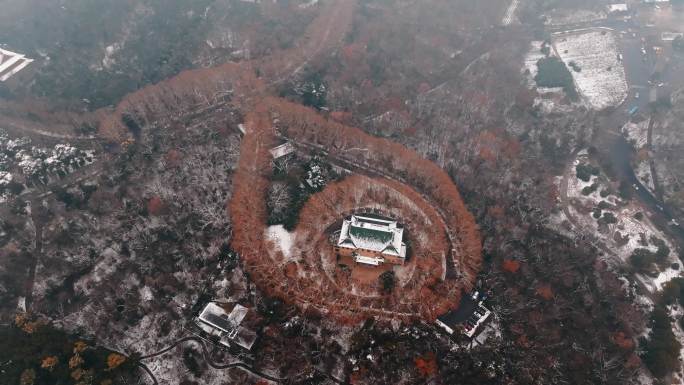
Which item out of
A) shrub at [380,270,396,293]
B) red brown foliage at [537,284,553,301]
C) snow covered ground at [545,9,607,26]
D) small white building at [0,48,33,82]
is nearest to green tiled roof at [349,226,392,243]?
shrub at [380,270,396,293]

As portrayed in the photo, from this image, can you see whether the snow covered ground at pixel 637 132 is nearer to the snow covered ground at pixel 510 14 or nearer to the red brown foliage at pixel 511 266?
the red brown foliage at pixel 511 266

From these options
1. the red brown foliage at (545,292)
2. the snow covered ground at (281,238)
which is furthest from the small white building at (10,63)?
the red brown foliage at (545,292)

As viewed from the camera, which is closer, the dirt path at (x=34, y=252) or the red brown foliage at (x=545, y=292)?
the red brown foliage at (x=545, y=292)

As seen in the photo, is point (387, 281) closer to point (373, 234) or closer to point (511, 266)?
point (373, 234)

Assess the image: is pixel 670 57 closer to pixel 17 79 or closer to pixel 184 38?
pixel 184 38

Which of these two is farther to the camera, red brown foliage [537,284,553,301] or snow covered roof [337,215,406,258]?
snow covered roof [337,215,406,258]

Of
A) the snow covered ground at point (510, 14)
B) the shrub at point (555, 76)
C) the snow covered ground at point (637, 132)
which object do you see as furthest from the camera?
the snow covered ground at point (510, 14)

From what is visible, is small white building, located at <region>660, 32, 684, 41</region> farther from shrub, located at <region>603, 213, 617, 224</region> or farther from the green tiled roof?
the green tiled roof
